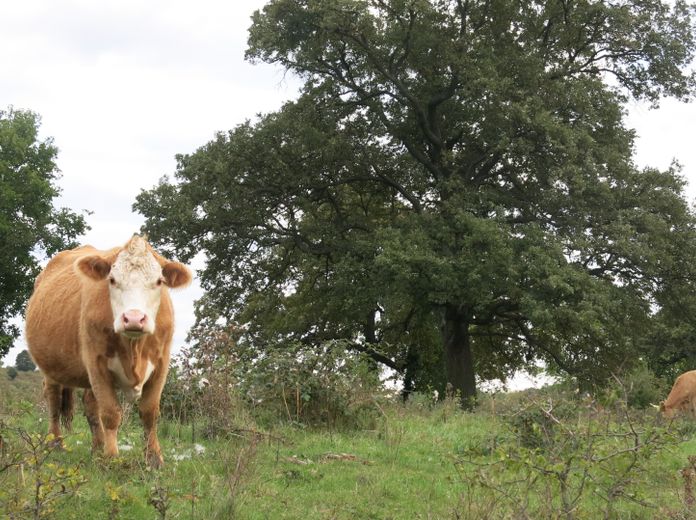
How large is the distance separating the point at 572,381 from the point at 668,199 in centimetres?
1042

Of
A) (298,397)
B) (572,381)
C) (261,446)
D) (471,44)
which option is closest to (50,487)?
(261,446)

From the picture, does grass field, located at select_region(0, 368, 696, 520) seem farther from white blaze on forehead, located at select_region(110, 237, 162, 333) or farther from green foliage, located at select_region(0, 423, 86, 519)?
white blaze on forehead, located at select_region(110, 237, 162, 333)

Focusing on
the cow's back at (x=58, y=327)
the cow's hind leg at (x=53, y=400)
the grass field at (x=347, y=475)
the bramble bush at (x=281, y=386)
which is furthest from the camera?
the bramble bush at (x=281, y=386)

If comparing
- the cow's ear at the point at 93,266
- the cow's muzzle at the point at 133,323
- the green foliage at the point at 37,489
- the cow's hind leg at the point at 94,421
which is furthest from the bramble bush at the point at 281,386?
the green foliage at the point at 37,489

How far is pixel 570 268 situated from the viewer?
18609mm

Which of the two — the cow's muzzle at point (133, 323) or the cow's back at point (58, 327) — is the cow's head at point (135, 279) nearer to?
the cow's muzzle at point (133, 323)

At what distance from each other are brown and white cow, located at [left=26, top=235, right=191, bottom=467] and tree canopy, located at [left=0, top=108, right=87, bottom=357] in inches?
1066

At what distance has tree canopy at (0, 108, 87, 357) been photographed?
3244cm

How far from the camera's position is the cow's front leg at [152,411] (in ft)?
21.0

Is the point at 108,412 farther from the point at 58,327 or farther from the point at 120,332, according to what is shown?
the point at 58,327

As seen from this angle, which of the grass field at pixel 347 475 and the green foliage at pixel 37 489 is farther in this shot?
the grass field at pixel 347 475

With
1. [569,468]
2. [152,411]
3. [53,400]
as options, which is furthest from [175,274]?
[569,468]

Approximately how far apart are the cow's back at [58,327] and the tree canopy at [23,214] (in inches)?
1022

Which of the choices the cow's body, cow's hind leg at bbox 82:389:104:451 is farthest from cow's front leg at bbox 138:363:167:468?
the cow's body
